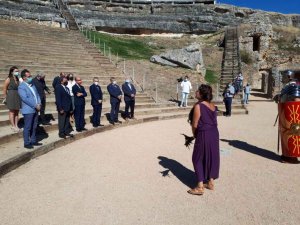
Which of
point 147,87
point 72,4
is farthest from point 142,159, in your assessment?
point 72,4

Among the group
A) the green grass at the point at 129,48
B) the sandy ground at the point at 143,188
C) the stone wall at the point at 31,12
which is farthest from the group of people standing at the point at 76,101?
the stone wall at the point at 31,12

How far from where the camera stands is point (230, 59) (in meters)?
28.3

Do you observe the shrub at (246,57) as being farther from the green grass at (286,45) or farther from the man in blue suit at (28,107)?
the man in blue suit at (28,107)

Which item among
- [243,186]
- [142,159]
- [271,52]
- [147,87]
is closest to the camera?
[243,186]

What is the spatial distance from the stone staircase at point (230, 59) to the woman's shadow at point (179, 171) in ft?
52.2

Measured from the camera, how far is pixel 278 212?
4.76 metres

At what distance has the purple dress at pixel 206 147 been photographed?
5.60 m

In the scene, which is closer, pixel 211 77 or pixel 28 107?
pixel 28 107

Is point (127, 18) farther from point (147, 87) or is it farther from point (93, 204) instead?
point (93, 204)

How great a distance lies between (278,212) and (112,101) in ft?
26.6

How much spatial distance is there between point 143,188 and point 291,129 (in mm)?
3394

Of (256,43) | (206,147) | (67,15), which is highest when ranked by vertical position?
(67,15)

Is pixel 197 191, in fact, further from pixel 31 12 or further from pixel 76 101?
pixel 31 12

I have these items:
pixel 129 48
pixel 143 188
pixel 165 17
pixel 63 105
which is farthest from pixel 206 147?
pixel 165 17
